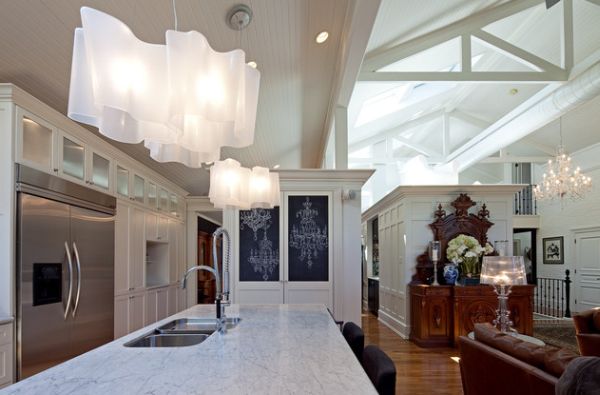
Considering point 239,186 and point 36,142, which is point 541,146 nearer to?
point 239,186

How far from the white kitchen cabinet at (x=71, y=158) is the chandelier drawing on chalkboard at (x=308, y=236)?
2.34 m

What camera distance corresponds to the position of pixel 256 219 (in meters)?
5.17

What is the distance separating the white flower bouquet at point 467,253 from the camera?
602 cm

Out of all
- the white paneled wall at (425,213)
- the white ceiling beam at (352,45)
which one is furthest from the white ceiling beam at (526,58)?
the white ceiling beam at (352,45)

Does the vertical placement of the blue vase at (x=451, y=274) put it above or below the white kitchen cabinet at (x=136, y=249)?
below

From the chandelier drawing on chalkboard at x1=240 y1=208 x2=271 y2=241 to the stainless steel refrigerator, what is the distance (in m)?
1.49

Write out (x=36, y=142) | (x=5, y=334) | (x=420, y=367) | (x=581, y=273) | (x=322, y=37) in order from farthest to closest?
(x=581, y=273) → (x=420, y=367) → (x=322, y=37) → (x=36, y=142) → (x=5, y=334)

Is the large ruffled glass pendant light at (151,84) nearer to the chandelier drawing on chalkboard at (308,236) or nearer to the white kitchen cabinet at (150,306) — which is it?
the chandelier drawing on chalkboard at (308,236)

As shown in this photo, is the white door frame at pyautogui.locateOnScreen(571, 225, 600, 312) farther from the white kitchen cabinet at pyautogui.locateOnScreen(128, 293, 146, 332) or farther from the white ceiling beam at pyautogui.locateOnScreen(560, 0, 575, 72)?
the white kitchen cabinet at pyautogui.locateOnScreen(128, 293, 146, 332)

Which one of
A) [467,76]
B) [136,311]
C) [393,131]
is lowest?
[136,311]

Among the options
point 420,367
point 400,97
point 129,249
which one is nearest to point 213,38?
point 129,249

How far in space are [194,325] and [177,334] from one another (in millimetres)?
406

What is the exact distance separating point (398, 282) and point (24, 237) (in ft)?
17.9

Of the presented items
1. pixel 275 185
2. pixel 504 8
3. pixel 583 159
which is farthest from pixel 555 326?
pixel 275 185
